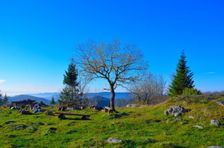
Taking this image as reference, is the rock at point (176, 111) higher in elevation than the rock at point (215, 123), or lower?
higher

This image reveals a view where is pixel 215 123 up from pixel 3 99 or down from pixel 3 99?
down

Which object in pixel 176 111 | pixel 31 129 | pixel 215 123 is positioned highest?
pixel 176 111

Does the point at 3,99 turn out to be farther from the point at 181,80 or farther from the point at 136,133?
the point at 136,133

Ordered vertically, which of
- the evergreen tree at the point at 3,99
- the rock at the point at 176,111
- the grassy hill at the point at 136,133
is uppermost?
the evergreen tree at the point at 3,99

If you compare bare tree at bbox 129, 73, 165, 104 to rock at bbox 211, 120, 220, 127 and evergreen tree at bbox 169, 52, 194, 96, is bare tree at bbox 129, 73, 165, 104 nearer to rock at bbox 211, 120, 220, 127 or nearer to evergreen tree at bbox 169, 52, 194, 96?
evergreen tree at bbox 169, 52, 194, 96

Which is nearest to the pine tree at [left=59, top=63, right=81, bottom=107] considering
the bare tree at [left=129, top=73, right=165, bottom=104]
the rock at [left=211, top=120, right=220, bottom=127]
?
the bare tree at [left=129, top=73, right=165, bottom=104]

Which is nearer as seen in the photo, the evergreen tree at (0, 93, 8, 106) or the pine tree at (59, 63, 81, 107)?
the pine tree at (59, 63, 81, 107)

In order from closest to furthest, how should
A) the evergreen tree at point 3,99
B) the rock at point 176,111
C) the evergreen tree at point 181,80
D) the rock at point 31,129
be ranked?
the rock at point 31,129 < the rock at point 176,111 < the evergreen tree at point 181,80 < the evergreen tree at point 3,99

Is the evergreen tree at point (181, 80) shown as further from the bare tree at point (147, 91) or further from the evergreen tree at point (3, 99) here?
the evergreen tree at point (3, 99)

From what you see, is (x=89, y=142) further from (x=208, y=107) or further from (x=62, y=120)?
(x=208, y=107)

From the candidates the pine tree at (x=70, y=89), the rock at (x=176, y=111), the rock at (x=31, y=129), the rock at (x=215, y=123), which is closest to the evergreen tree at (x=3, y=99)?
the pine tree at (x=70, y=89)

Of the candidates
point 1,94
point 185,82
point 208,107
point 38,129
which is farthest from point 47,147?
point 1,94

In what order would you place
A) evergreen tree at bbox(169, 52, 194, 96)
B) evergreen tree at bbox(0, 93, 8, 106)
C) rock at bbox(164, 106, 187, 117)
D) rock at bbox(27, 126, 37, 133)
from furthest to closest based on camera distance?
evergreen tree at bbox(0, 93, 8, 106) → evergreen tree at bbox(169, 52, 194, 96) → rock at bbox(164, 106, 187, 117) → rock at bbox(27, 126, 37, 133)

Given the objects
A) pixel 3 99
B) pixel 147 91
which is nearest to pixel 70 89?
pixel 147 91
